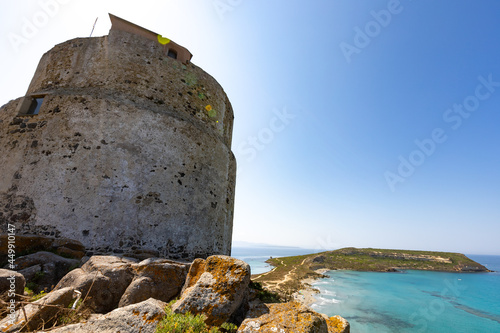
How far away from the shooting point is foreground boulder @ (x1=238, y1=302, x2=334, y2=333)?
2985 mm

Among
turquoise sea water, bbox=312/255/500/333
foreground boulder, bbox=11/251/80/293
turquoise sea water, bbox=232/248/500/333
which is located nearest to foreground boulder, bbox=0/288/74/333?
foreground boulder, bbox=11/251/80/293

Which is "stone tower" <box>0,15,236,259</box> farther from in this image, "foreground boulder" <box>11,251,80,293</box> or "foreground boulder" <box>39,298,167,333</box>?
"foreground boulder" <box>39,298,167,333</box>

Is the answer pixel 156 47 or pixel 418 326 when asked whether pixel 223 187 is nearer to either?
pixel 156 47

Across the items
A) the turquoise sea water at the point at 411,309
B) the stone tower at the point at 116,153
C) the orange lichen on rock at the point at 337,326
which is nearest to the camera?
the orange lichen on rock at the point at 337,326

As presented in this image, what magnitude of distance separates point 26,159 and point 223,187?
23.9 feet

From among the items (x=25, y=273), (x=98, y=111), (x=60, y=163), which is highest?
(x=98, y=111)

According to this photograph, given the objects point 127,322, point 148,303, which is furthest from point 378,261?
point 127,322

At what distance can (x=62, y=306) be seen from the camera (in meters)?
3.08

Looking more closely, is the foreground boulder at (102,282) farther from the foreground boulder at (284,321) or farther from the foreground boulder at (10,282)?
the foreground boulder at (284,321)

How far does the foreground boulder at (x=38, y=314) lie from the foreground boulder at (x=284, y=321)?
2.64m

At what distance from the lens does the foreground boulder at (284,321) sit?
298 centimetres

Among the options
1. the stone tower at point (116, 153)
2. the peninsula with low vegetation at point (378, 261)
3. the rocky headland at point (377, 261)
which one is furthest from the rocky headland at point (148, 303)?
the peninsula with low vegetation at point (378, 261)

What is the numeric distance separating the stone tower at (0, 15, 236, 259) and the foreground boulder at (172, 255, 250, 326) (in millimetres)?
4538

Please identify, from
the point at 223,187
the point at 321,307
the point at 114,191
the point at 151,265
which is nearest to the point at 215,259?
the point at 151,265
